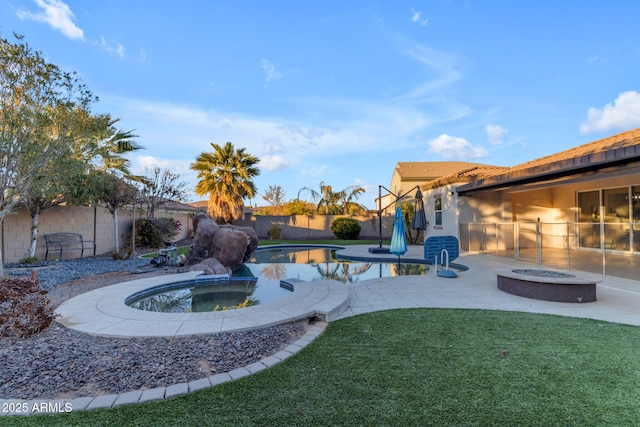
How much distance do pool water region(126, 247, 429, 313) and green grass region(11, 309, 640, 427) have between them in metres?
3.41

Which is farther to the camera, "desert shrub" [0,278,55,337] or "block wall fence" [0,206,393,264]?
"block wall fence" [0,206,393,264]

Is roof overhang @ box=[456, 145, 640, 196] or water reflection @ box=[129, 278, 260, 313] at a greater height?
roof overhang @ box=[456, 145, 640, 196]

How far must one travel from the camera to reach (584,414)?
244cm

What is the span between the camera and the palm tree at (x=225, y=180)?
62.2 ft

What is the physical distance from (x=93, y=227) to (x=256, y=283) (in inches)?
345

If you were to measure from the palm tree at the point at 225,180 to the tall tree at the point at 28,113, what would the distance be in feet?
35.9

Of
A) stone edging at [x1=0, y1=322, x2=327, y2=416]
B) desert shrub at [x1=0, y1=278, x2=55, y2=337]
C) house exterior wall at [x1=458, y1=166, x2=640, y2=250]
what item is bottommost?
stone edging at [x1=0, y1=322, x2=327, y2=416]

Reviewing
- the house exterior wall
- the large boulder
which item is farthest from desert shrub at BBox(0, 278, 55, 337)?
the house exterior wall

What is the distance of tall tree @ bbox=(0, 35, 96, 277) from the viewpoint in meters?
6.82

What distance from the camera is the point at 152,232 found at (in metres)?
15.6

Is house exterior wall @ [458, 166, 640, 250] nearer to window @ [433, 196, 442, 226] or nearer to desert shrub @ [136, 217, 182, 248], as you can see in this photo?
window @ [433, 196, 442, 226]

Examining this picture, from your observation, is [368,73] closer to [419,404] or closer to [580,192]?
[580,192]

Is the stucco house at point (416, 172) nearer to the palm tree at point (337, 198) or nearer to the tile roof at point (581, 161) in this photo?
the palm tree at point (337, 198)

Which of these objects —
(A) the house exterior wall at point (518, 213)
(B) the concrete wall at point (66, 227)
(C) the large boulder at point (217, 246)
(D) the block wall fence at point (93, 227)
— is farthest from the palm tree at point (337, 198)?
(C) the large boulder at point (217, 246)
